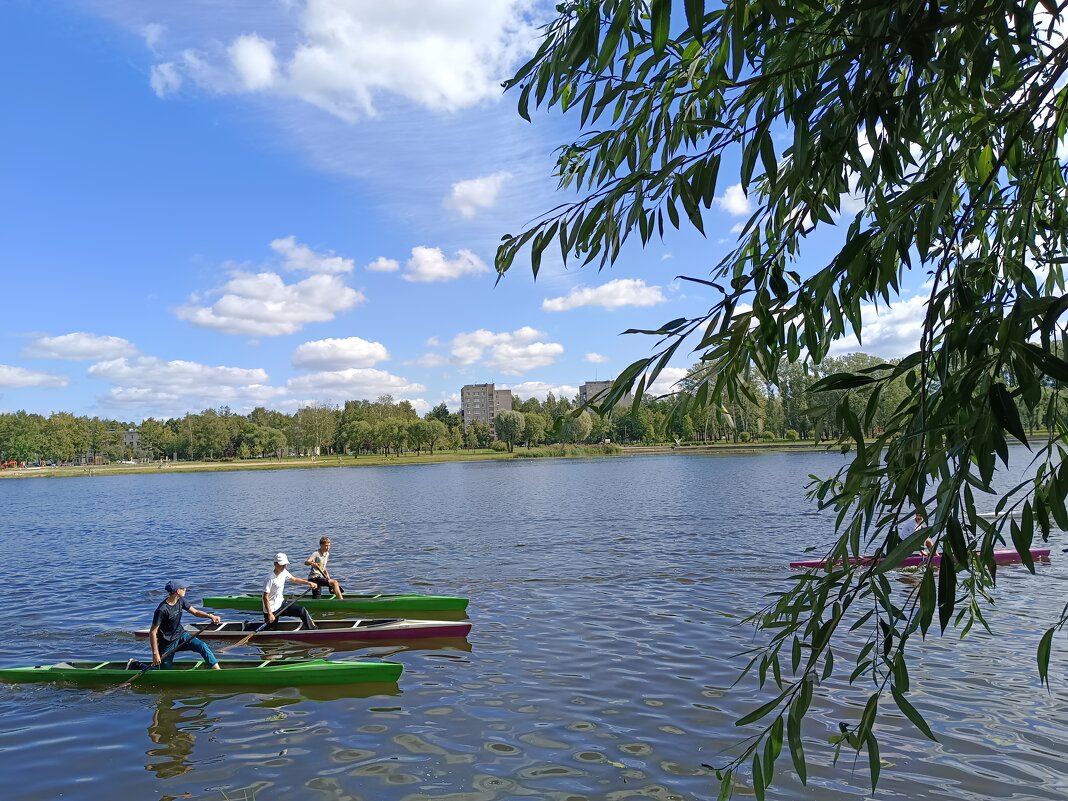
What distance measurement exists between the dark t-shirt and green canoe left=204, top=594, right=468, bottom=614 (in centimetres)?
457

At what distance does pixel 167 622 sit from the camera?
42.2 feet

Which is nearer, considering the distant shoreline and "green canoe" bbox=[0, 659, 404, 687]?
"green canoe" bbox=[0, 659, 404, 687]

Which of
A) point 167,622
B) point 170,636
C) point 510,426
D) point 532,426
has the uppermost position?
point 510,426

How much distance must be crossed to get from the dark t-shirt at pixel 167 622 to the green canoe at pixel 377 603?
15.0 feet

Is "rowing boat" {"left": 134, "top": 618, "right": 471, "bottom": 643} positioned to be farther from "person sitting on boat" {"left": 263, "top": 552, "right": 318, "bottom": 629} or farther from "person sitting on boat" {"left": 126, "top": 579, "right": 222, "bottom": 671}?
"person sitting on boat" {"left": 126, "top": 579, "right": 222, "bottom": 671}

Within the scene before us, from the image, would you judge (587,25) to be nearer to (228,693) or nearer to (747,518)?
(228,693)

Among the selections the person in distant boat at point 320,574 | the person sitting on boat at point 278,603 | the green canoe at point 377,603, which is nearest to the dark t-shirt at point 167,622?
the person sitting on boat at point 278,603

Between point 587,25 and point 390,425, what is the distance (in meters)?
151

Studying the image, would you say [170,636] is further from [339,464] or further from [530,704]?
[339,464]

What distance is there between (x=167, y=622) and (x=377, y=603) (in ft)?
18.4

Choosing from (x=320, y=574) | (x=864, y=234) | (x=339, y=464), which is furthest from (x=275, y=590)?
(x=339, y=464)

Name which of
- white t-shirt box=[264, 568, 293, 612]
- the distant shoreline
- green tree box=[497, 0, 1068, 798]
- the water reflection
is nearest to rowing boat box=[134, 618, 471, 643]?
white t-shirt box=[264, 568, 293, 612]

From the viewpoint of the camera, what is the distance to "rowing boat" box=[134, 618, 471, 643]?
1530 centimetres

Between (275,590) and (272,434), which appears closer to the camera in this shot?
(275,590)
